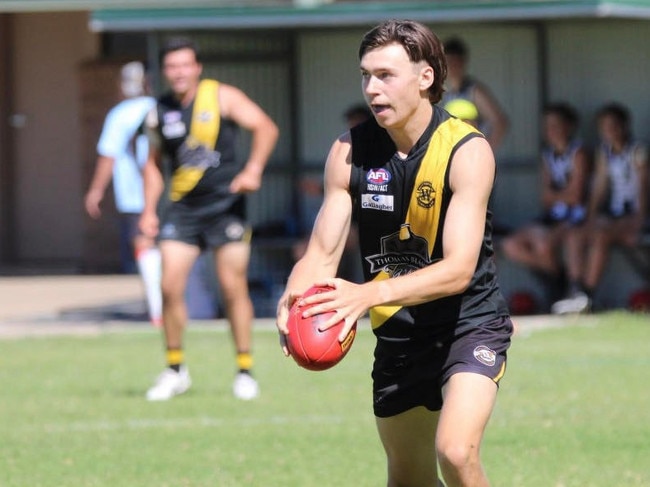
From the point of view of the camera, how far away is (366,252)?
6.02m

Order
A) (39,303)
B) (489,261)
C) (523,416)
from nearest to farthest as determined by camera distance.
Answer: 1. (489,261)
2. (523,416)
3. (39,303)

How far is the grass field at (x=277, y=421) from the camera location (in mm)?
7887

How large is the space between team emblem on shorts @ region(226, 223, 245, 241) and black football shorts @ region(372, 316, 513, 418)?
478cm

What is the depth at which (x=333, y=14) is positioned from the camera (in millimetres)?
15688

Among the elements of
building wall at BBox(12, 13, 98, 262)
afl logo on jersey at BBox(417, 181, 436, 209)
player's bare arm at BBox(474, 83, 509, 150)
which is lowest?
building wall at BBox(12, 13, 98, 262)

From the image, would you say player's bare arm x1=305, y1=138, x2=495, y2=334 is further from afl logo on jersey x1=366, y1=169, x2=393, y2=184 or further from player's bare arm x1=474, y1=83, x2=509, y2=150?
player's bare arm x1=474, y1=83, x2=509, y2=150

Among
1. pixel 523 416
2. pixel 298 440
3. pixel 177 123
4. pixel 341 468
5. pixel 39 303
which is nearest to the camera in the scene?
pixel 341 468

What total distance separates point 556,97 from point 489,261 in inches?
432

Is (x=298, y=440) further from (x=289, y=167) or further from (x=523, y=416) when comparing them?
(x=289, y=167)

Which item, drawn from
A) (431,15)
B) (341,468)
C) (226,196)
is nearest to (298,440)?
(341,468)

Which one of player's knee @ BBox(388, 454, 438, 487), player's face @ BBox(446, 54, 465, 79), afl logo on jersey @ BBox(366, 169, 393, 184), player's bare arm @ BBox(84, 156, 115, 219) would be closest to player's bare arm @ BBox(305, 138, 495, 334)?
afl logo on jersey @ BBox(366, 169, 393, 184)

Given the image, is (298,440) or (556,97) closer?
(298,440)

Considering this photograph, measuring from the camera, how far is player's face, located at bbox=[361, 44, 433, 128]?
5750 millimetres

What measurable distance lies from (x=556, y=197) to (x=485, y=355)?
10.4 meters
